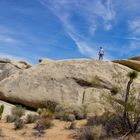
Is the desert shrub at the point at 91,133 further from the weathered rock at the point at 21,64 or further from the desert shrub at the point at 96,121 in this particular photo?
the weathered rock at the point at 21,64

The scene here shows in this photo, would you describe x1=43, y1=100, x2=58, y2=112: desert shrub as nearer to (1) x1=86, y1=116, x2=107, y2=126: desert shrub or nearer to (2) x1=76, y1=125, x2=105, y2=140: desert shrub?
(1) x1=86, y1=116, x2=107, y2=126: desert shrub

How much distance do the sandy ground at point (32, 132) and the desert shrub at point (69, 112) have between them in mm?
741

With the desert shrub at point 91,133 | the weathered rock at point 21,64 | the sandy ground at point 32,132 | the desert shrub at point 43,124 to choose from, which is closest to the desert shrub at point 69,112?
the sandy ground at point 32,132

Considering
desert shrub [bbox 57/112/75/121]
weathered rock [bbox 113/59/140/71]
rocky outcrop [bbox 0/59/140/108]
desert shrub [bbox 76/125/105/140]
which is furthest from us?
weathered rock [bbox 113/59/140/71]

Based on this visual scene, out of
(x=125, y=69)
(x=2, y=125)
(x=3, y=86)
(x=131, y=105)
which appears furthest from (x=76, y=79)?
(x=131, y=105)

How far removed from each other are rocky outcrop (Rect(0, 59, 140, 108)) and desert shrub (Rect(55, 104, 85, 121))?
1971mm

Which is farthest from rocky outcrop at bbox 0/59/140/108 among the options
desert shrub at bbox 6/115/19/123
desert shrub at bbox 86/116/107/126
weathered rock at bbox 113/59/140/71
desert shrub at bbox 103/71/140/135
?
desert shrub at bbox 103/71/140/135

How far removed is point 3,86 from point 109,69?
Result: 7063mm

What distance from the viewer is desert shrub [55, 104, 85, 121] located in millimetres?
17619

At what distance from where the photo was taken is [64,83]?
22.1 m

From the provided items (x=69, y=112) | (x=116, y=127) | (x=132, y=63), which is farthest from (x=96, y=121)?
(x=132, y=63)

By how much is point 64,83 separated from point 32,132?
24.2 feet

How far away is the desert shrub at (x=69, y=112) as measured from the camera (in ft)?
57.8

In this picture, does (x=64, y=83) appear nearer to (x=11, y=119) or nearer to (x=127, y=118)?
(x=11, y=119)
